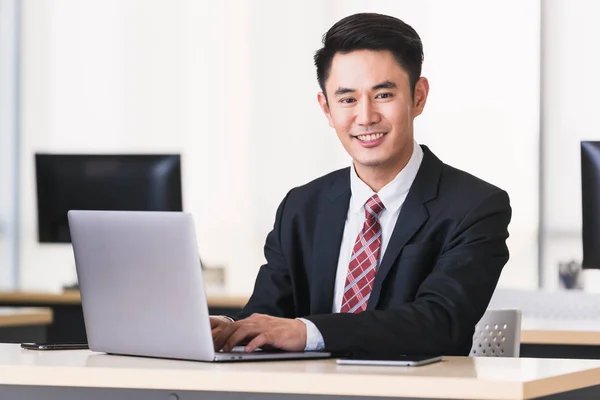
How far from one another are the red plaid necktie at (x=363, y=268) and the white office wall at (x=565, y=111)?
414 centimetres

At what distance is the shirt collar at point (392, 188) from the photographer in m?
2.39

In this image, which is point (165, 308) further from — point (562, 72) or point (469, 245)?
point (562, 72)

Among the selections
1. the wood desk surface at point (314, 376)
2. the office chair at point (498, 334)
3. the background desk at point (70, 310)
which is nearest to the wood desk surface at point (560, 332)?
the office chair at point (498, 334)

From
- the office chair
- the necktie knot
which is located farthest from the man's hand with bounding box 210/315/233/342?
the office chair

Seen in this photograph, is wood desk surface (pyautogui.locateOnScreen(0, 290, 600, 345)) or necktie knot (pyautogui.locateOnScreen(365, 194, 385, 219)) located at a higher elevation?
necktie knot (pyautogui.locateOnScreen(365, 194, 385, 219))

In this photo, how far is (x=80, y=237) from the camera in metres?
1.98

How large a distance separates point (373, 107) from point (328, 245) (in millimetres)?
323

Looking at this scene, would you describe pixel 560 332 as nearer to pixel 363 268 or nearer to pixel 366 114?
pixel 363 268

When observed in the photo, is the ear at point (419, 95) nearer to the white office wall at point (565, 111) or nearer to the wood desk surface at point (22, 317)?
the wood desk surface at point (22, 317)

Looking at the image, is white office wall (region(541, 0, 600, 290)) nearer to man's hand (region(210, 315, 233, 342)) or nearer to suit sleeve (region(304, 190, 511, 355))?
suit sleeve (region(304, 190, 511, 355))

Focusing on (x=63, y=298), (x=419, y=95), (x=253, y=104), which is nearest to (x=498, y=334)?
(x=419, y=95)

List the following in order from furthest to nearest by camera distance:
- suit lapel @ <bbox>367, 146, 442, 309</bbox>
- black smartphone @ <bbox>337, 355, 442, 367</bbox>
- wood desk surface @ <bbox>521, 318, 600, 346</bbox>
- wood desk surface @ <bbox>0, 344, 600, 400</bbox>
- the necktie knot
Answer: wood desk surface @ <bbox>521, 318, 600, 346</bbox>, the necktie knot, suit lapel @ <bbox>367, 146, 442, 309</bbox>, black smartphone @ <bbox>337, 355, 442, 367</bbox>, wood desk surface @ <bbox>0, 344, 600, 400</bbox>

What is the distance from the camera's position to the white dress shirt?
2385mm

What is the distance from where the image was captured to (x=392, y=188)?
241 cm
